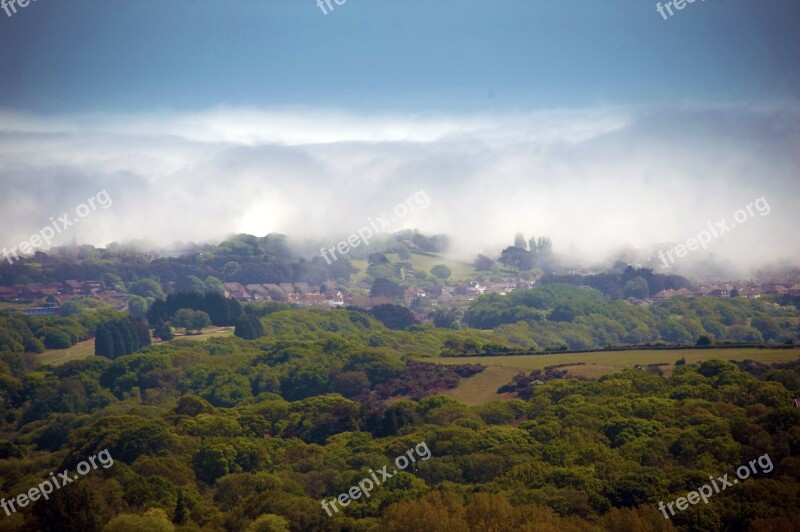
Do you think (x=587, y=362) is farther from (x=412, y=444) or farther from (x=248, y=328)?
(x=248, y=328)

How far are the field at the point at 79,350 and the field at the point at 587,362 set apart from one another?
61.8 meters

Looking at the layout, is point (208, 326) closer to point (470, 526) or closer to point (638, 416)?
point (638, 416)

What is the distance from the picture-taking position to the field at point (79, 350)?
159000 millimetres

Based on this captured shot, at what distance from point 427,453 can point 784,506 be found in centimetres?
2690

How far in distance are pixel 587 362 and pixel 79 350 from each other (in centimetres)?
8256

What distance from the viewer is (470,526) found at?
201ft

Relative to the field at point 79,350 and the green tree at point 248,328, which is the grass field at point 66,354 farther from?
the green tree at point 248,328

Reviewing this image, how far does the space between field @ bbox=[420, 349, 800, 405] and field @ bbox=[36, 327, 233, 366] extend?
203ft

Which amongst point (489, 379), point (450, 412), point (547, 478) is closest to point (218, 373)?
point (489, 379)

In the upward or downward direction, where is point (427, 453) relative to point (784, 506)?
upward

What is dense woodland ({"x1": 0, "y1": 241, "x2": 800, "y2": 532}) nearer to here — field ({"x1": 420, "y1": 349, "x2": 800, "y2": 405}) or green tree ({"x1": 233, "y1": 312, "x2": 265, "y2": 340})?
field ({"x1": 420, "y1": 349, "x2": 800, "y2": 405})

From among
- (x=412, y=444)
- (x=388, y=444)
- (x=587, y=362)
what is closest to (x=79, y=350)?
(x=587, y=362)

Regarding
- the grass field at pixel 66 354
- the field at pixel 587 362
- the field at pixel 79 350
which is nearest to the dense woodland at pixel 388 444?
the field at pixel 587 362

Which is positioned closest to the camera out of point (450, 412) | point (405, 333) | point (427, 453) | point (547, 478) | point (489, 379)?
point (547, 478)
